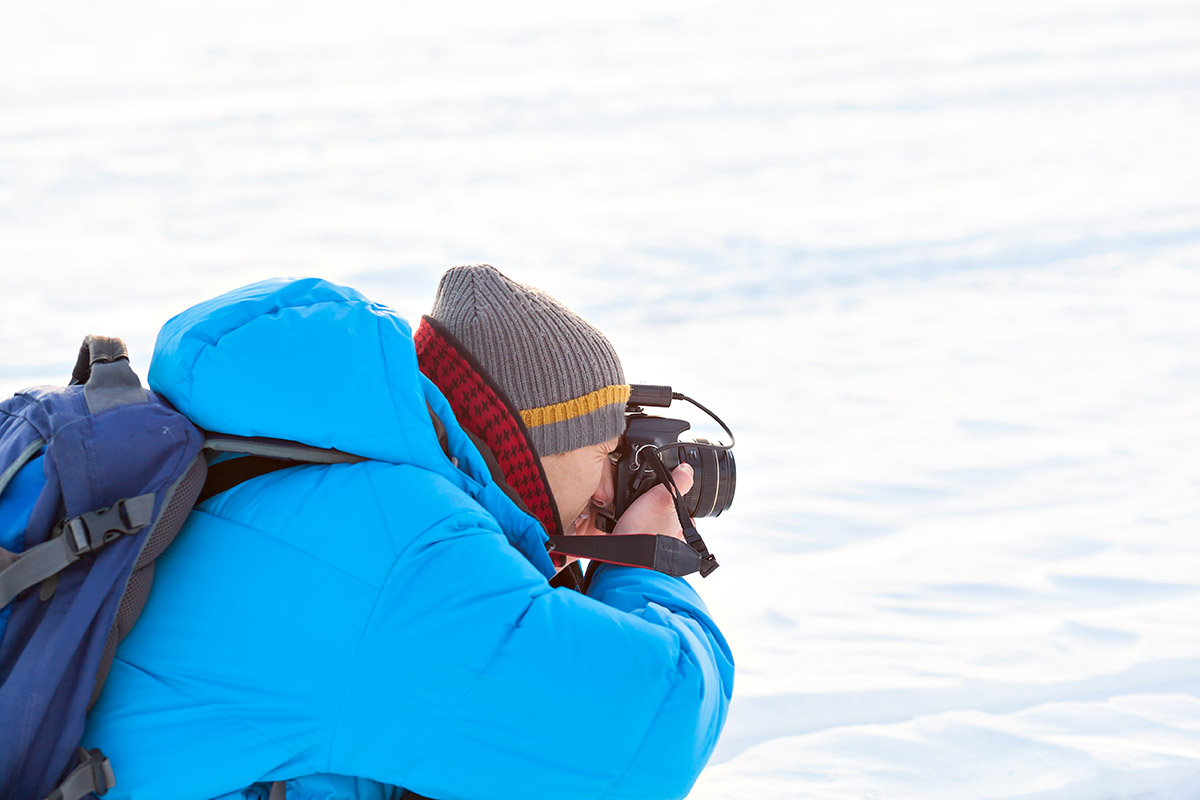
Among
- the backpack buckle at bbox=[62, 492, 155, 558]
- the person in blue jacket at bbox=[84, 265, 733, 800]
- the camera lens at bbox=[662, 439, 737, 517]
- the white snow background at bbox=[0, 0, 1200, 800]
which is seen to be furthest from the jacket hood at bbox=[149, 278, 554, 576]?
the white snow background at bbox=[0, 0, 1200, 800]

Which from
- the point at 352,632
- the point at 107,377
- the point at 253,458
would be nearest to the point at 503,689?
the point at 352,632

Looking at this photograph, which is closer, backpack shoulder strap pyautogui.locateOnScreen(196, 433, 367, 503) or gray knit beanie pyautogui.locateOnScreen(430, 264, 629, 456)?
backpack shoulder strap pyautogui.locateOnScreen(196, 433, 367, 503)

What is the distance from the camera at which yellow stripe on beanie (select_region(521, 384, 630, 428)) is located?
144 centimetres

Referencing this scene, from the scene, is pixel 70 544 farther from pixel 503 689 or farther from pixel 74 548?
pixel 503 689

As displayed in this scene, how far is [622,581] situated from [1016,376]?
14.8 feet

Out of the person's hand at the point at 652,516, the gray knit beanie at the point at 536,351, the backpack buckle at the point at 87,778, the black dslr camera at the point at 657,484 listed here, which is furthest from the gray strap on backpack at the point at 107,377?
the person's hand at the point at 652,516

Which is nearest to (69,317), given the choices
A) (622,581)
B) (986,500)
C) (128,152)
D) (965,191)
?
(128,152)

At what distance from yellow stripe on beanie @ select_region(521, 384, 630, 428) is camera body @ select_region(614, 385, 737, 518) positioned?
4.0 inches

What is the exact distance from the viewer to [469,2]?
1233cm

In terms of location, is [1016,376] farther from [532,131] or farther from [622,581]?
[532,131]

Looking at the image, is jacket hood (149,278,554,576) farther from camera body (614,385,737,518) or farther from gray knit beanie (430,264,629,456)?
camera body (614,385,737,518)

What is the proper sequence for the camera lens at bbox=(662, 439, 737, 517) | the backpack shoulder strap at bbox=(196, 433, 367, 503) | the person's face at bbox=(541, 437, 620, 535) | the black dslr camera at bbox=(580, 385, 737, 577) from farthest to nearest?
the camera lens at bbox=(662, 439, 737, 517)
the person's face at bbox=(541, 437, 620, 535)
the black dslr camera at bbox=(580, 385, 737, 577)
the backpack shoulder strap at bbox=(196, 433, 367, 503)

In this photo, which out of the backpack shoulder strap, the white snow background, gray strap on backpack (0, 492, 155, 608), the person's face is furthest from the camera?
the white snow background

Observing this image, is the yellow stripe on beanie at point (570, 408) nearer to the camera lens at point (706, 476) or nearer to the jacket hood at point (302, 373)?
the camera lens at point (706, 476)
